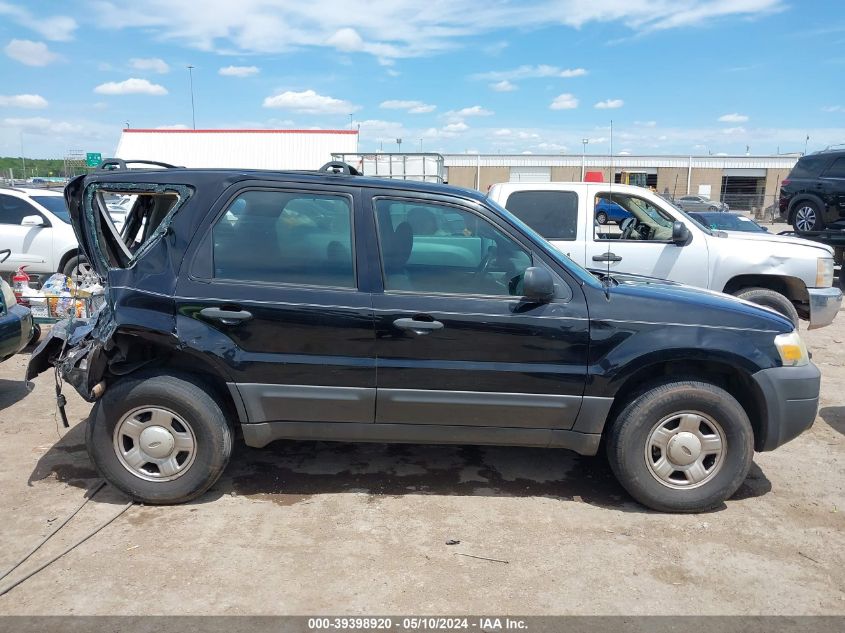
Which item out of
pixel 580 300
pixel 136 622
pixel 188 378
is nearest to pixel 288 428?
pixel 188 378

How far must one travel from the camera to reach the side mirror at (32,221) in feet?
34.4

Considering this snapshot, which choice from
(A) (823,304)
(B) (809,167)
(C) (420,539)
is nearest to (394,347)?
(C) (420,539)

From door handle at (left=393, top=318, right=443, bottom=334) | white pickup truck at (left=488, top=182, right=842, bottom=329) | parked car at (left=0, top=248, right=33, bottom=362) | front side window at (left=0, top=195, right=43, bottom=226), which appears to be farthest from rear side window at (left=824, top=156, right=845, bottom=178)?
front side window at (left=0, top=195, right=43, bottom=226)

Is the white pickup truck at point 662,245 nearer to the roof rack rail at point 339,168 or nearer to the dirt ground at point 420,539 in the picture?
the dirt ground at point 420,539

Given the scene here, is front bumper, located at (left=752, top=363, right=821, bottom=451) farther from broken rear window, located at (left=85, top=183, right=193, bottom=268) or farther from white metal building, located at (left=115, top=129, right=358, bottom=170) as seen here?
white metal building, located at (left=115, top=129, right=358, bottom=170)

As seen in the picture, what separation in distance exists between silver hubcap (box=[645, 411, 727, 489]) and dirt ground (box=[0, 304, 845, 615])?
0.86 feet

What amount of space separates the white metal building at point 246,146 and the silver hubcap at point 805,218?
23173mm

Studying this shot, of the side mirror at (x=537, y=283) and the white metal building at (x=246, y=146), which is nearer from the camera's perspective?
the side mirror at (x=537, y=283)

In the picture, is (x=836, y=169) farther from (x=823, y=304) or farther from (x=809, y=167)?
(x=823, y=304)

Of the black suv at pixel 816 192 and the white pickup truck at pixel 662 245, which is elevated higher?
the black suv at pixel 816 192

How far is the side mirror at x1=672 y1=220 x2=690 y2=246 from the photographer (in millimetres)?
7400

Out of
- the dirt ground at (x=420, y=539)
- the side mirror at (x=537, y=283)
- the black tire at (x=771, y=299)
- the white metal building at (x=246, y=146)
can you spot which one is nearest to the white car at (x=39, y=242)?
the dirt ground at (x=420, y=539)

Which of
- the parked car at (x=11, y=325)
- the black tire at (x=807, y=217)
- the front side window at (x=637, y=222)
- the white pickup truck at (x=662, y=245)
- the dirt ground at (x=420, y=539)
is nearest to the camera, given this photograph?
the dirt ground at (x=420, y=539)

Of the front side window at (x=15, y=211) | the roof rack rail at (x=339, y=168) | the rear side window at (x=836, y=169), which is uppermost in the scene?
the rear side window at (x=836, y=169)
